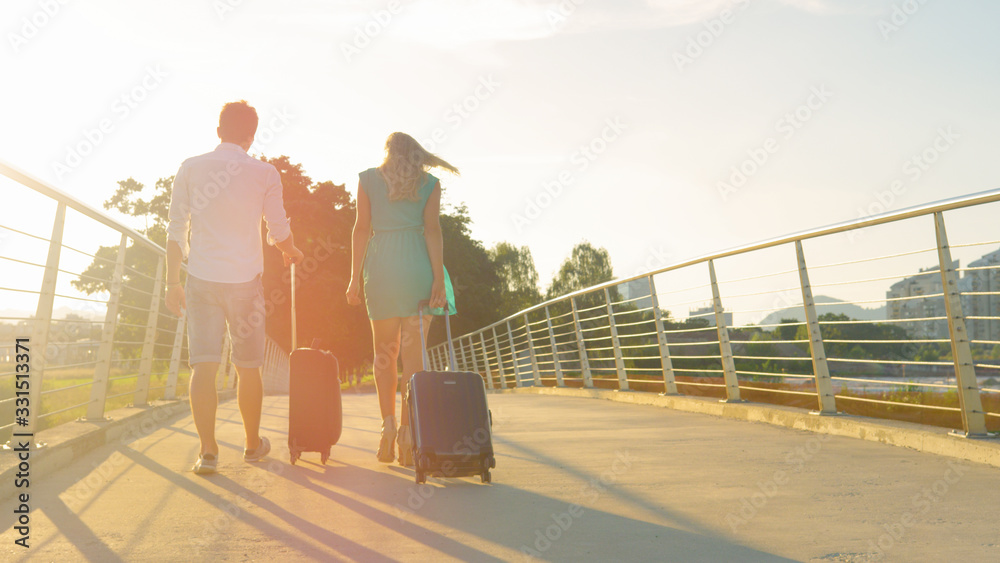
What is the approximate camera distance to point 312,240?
25969mm

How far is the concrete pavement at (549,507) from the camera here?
234cm

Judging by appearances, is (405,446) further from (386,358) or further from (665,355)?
(665,355)

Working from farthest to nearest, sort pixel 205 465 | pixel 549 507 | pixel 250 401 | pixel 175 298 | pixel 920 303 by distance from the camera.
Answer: pixel 920 303
pixel 250 401
pixel 175 298
pixel 205 465
pixel 549 507

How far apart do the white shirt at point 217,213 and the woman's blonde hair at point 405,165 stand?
602 millimetres

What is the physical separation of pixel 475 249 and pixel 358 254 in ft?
99.8

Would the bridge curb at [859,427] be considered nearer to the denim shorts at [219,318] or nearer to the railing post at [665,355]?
the railing post at [665,355]

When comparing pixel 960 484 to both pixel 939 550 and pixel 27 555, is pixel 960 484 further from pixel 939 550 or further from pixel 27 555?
pixel 27 555

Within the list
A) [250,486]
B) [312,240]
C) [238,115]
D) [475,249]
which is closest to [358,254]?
[238,115]

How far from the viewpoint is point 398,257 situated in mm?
4047

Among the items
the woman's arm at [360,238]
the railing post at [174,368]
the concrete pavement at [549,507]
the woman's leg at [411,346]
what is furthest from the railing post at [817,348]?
the railing post at [174,368]

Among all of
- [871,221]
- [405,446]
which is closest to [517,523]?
[405,446]

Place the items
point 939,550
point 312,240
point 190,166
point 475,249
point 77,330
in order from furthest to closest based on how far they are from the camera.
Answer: point 475,249
point 312,240
point 77,330
point 190,166
point 939,550

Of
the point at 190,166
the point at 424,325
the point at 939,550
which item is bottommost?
the point at 939,550

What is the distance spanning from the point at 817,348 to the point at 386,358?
2.51 meters
